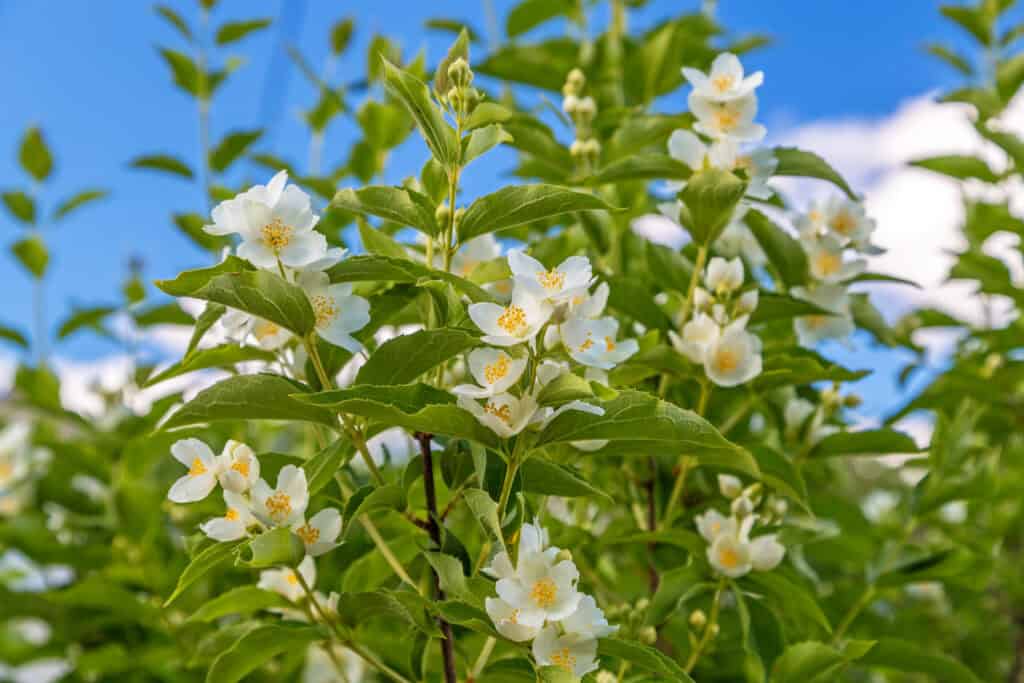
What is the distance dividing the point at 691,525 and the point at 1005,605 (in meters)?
1.78

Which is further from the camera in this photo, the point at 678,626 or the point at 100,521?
the point at 100,521

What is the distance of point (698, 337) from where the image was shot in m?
1.24

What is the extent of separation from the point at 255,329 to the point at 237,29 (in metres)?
1.58

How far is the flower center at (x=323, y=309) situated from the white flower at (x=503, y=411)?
7.2 inches

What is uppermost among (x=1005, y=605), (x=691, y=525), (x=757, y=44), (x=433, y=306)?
(x=757, y=44)

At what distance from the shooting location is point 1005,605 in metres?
2.80

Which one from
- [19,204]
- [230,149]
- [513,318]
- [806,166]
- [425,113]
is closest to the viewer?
[513,318]

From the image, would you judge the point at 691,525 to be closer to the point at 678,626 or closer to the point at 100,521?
the point at 678,626

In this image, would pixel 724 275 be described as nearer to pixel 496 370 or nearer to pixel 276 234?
pixel 496 370

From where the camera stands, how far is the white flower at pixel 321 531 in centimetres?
101

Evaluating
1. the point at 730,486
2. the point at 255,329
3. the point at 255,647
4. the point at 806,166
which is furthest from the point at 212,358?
the point at 806,166

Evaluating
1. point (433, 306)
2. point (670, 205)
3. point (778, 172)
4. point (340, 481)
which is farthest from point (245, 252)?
point (778, 172)

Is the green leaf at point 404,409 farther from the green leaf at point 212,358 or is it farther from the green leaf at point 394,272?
the green leaf at point 212,358

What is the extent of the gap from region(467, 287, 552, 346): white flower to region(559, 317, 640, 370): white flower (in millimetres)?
34
